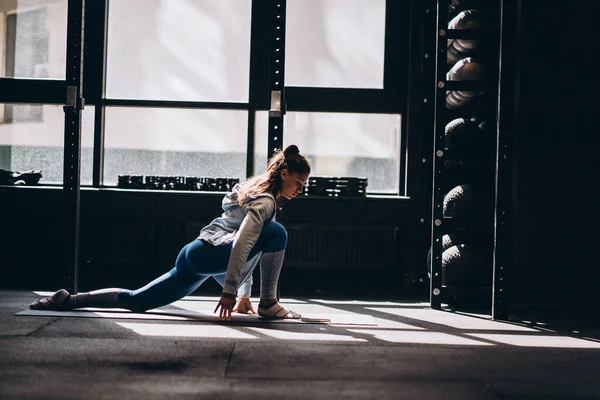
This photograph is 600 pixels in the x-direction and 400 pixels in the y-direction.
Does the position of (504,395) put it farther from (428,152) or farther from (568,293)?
(428,152)

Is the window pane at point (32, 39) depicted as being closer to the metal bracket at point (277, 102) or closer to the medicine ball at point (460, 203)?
the metal bracket at point (277, 102)

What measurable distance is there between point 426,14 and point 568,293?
2.36m

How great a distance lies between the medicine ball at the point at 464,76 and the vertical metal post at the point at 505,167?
392 millimetres

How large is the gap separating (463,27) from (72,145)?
2.69 metres

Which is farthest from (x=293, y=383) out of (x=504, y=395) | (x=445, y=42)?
(x=445, y=42)

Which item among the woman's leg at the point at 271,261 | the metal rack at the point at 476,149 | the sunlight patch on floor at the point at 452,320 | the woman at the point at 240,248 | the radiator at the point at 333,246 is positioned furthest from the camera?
the radiator at the point at 333,246

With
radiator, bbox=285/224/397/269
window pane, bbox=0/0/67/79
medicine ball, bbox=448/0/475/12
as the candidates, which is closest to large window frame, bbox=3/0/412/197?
window pane, bbox=0/0/67/79

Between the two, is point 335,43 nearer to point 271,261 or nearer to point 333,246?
point 333,246

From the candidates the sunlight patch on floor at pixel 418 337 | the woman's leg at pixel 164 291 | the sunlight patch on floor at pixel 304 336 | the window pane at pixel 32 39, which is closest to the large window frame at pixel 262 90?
the window pane at pixel 32 39

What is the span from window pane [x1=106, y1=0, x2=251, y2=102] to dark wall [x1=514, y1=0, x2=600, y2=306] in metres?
2.20

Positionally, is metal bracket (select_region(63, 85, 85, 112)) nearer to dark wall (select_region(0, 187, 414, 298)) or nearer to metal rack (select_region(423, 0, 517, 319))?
dark wall (select_region(0, 187, 414, 298))

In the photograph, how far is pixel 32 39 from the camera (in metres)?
6.23

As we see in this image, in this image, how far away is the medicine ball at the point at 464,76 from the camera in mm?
5113

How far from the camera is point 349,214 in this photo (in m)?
5.95
